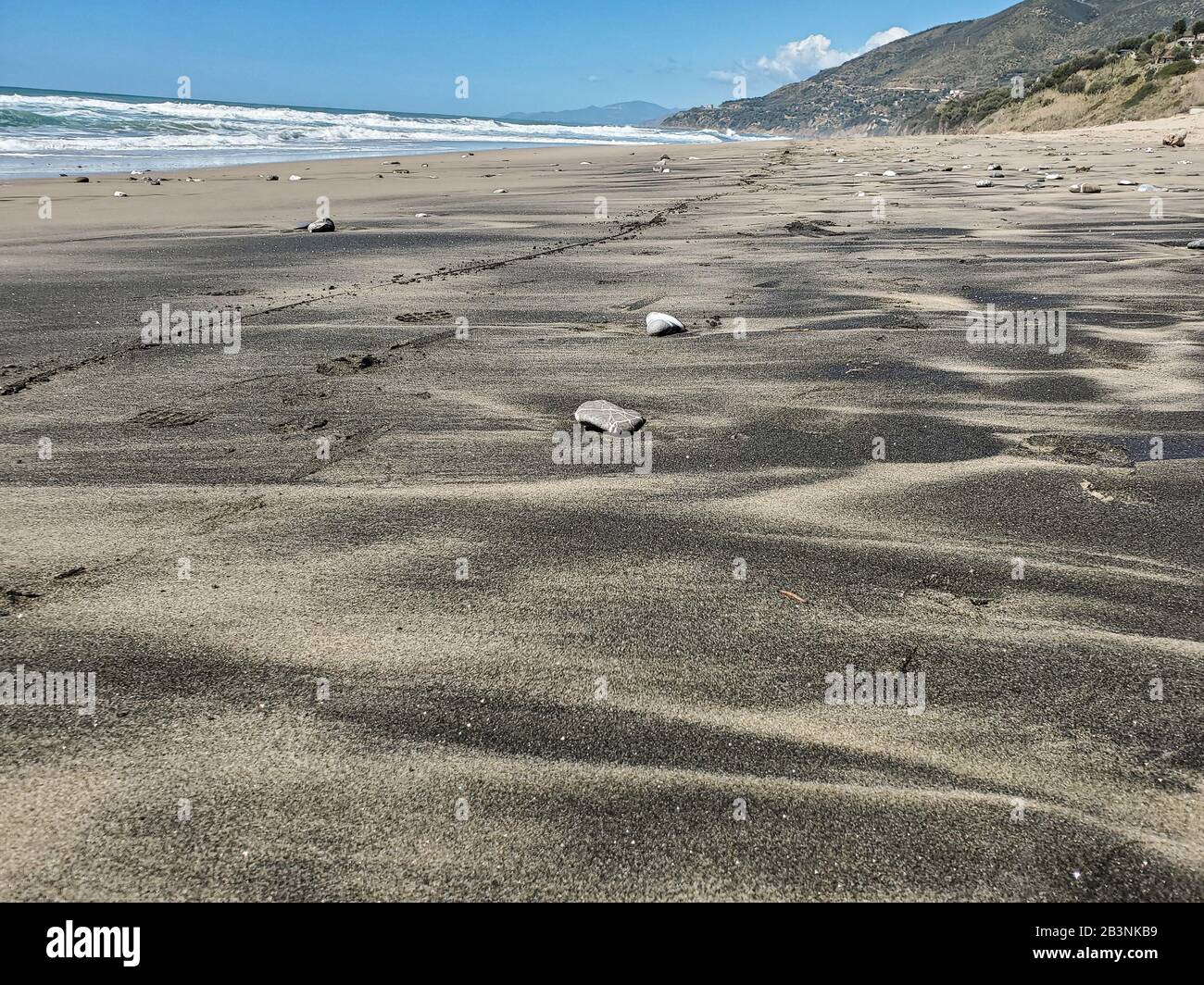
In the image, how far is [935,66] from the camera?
94000mm

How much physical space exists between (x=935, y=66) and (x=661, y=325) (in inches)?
4268

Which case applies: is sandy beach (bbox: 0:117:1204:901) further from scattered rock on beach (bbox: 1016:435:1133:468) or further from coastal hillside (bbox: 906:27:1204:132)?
coastal hillside (bbox: 906:27:1204:132)

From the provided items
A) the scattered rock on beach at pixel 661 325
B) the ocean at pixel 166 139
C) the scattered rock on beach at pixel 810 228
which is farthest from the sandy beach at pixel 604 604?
the ocean at pixel 166 139

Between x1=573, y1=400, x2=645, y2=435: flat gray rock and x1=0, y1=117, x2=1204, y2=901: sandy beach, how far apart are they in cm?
10

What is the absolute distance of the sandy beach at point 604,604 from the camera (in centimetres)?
128

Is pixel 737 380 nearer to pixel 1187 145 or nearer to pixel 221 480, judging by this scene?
pixel 221 480

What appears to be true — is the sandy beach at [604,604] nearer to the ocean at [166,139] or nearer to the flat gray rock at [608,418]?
the flat gray rock at [608,418]

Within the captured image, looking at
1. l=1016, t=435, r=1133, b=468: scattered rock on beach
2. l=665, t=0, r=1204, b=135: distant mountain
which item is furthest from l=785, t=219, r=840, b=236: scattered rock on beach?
l=665, t=0, r=1204, b=135: distant mountain

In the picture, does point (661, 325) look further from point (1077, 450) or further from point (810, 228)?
point (810, 228)

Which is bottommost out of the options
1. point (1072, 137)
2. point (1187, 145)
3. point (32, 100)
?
point (1187, 145)

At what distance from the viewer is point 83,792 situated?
1.37 metres
